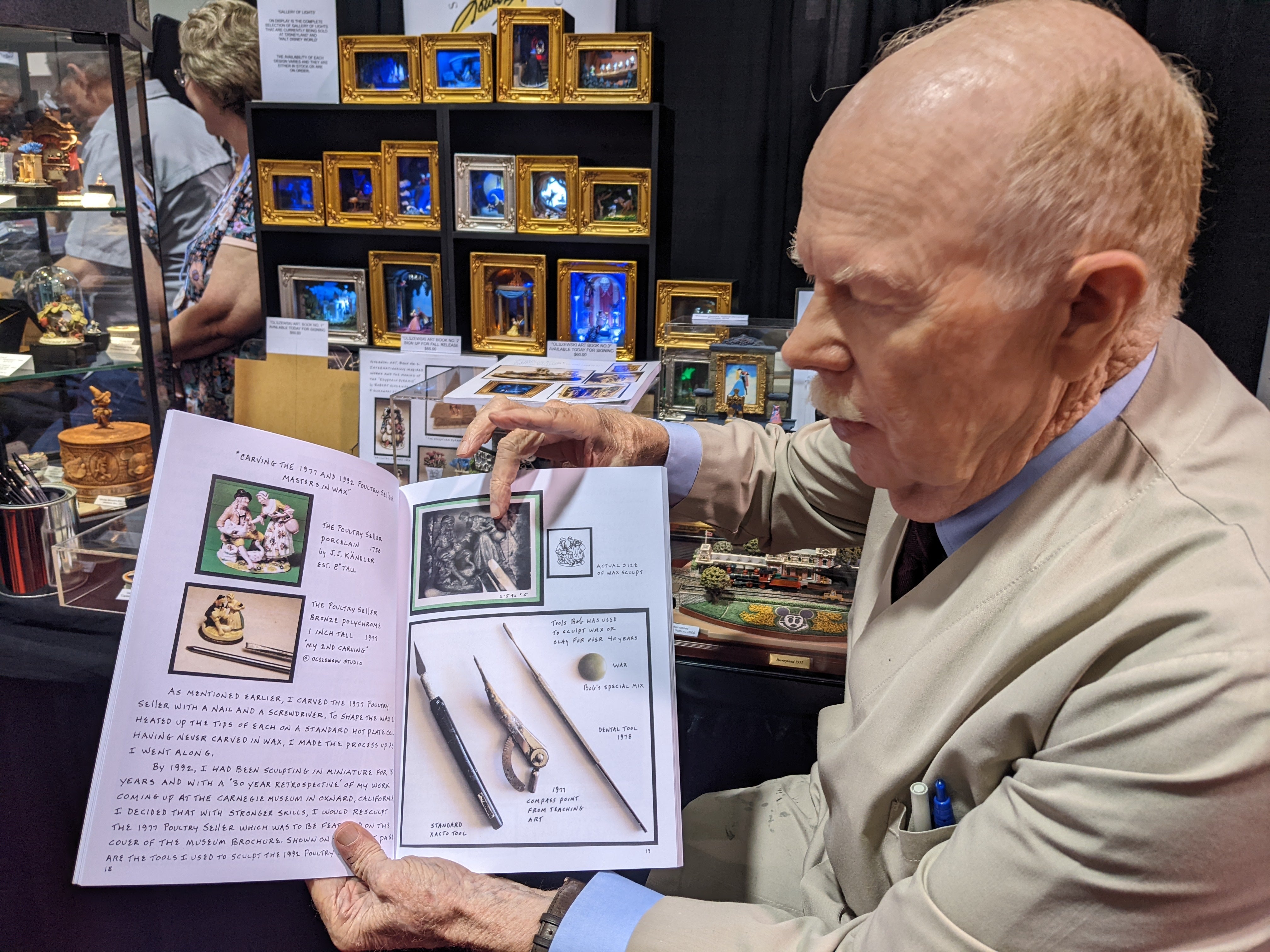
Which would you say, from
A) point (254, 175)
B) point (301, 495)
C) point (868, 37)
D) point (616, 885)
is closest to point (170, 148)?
point (254, 175)

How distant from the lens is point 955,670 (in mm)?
791

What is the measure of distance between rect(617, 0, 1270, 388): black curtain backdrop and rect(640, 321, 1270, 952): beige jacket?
5.26 ft

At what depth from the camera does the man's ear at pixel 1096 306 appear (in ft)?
2.12

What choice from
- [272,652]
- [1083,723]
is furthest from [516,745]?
[1083,723]

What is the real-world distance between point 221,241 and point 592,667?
8.22 ft

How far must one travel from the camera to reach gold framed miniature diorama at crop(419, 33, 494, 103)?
2.19 m

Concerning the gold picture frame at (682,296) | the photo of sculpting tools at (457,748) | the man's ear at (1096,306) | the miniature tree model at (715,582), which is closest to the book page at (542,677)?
the photo of sculpting tools at (457,748)

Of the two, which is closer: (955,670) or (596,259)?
(955,670)

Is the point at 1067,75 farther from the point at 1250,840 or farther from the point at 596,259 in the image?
the point at 596,259

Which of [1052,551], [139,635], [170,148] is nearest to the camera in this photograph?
[1052,551]

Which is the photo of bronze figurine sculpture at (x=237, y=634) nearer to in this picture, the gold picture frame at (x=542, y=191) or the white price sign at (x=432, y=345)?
the white price sign at (x=432, y=345)

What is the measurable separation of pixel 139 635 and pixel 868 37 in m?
2.35

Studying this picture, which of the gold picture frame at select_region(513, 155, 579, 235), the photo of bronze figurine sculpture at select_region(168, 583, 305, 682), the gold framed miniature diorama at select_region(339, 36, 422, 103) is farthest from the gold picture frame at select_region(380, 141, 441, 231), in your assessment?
the photo of bronze figurine sculpture at select_region(168, 583, 305, 682)

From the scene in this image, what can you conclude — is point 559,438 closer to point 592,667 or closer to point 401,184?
point 592,667
